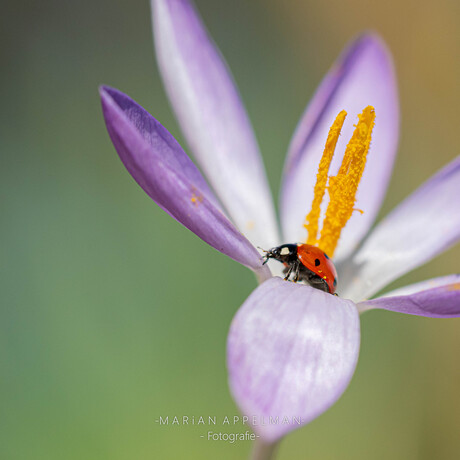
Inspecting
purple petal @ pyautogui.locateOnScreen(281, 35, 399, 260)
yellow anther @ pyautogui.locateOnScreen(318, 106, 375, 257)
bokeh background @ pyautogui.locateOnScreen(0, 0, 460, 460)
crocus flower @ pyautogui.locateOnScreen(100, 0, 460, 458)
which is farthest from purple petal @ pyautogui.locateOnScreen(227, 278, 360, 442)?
bokeh background @ pyautogui.locateOnScreen(0, 0, 460, 460)

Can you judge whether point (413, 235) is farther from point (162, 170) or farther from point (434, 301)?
point (162, 170)

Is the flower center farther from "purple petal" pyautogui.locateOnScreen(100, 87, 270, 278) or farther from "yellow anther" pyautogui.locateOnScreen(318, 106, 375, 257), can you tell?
"purple petal" pyautogui.locateOnScreen(100, 87, 270, 278)

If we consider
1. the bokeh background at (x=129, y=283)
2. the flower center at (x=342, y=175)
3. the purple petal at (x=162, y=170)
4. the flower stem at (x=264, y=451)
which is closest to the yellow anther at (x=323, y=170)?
the flower center at (x=342, y=175)

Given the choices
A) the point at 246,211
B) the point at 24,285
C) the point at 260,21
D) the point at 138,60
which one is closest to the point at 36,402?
the point at 24,285

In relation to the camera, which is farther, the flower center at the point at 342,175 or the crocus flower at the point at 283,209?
the flower center at the point at 342,175

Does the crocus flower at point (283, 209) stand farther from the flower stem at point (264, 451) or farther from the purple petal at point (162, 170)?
the flower stem at point (264, 451)

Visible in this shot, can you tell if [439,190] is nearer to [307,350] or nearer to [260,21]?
[307,350]
